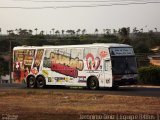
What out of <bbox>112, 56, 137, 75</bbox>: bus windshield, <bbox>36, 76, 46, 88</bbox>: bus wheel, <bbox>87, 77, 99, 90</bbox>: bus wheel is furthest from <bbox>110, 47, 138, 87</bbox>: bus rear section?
<bbox>36, 76, 46, 88</bbox>: bus wheel

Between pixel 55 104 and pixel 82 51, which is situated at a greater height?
pixel 82 51

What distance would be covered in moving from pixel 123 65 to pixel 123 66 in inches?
2.4

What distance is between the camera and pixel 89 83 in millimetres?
30797

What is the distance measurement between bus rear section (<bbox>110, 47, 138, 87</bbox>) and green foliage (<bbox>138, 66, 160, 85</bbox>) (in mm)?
7105

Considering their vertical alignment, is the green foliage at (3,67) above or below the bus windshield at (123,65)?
below

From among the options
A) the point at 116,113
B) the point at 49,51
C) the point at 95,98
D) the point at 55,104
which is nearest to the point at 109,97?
the point at 95,98

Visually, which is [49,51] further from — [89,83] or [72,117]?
[72,117]

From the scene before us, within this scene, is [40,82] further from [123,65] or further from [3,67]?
[3,67]

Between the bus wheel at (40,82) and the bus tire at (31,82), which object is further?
the bus tire at (31,82)

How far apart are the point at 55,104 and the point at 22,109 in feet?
9.25

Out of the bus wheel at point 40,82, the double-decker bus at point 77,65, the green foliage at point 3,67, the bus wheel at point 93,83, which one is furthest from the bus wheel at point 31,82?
the green foliage at point 3,67

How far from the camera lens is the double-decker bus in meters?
29.7

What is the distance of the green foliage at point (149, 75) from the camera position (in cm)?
3744

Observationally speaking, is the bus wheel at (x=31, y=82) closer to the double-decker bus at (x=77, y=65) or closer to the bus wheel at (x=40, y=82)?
the double-decker bus at (x=77, y=65)
